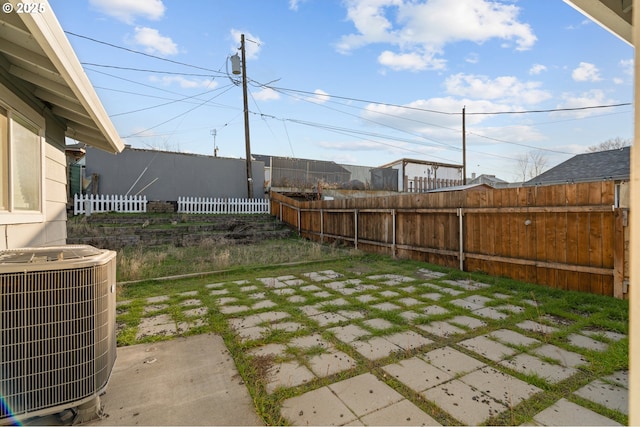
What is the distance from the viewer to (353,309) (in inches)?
140

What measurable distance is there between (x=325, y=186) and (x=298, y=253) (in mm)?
8758

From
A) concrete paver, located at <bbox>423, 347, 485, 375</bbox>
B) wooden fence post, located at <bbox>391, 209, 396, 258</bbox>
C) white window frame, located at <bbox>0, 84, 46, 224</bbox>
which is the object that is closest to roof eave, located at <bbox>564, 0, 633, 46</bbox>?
concrete paver, located at <bbox>423, 347, 485, 375</bbox>

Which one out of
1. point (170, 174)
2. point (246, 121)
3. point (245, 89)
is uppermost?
point (245, 89)

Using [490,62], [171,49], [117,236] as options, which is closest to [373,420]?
[117,236]

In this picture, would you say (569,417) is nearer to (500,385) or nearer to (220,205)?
(500,385)

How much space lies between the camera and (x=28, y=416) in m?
1.54

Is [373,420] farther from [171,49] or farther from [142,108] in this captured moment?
[142,108]

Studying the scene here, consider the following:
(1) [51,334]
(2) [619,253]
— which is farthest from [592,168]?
(1) [51,334]

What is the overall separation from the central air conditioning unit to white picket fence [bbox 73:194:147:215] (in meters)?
9.64

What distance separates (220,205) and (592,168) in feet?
52.0

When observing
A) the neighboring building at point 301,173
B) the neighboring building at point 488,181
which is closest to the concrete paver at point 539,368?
the neighboring building at point 301,173

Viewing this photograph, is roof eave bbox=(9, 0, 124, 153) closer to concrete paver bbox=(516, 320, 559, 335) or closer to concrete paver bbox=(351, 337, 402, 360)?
concrete paver bbox=(351, 337, 402, 360)

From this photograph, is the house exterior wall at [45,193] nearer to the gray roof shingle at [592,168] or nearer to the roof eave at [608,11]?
the roof eave at [608,11]

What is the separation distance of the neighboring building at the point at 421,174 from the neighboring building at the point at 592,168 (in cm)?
662
